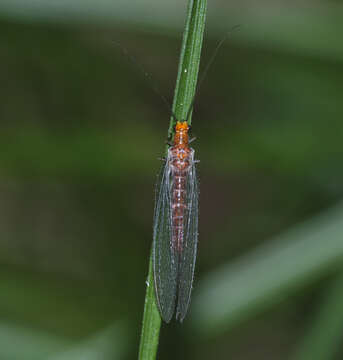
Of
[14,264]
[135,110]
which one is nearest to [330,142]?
[135,110]

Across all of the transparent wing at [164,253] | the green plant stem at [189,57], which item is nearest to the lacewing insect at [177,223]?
the transparent wing at [164,253]

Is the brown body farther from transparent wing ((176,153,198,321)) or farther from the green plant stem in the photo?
the green plant stem

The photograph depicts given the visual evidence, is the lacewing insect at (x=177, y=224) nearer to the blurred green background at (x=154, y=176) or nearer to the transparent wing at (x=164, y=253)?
the transparent wing at (x=164, y=253)

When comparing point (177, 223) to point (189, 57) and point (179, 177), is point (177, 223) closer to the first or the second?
point (179, 177)

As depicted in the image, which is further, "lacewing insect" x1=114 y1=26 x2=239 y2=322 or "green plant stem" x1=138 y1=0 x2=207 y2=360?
"lacewing insect" x1=114 y1=26 x2=239 y2=322

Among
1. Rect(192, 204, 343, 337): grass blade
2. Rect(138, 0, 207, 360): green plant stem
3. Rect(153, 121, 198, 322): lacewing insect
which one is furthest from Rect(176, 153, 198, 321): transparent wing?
Rect(138, 0, 207, 360): green plant stem

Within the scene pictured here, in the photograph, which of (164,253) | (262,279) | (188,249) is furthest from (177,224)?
(262,279)
